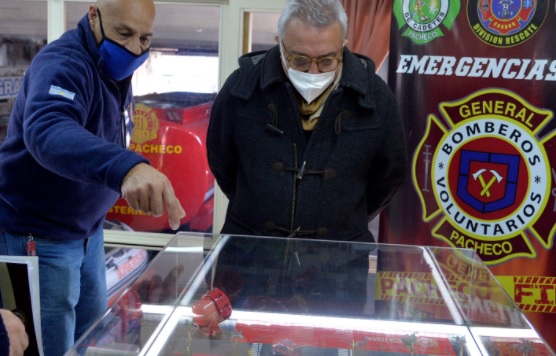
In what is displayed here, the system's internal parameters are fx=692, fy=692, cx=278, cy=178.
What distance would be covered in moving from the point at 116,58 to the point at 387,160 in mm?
889

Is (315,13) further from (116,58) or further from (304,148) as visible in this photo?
(116,58)

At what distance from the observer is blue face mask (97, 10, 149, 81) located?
207 centimetres

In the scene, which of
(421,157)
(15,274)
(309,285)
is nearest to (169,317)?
(309,285)

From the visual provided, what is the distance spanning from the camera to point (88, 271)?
7.77ft

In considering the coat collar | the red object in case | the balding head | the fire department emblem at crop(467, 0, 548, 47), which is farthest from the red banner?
the red object in case

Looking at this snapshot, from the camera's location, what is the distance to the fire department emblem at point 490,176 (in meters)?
3.05

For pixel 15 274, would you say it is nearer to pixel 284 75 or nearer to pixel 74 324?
pixel 74 324

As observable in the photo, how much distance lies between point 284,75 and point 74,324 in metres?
1.07

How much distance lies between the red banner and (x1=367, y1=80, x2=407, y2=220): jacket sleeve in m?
0.94

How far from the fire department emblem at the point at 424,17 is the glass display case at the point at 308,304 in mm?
1622

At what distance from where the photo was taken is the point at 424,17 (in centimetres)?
311

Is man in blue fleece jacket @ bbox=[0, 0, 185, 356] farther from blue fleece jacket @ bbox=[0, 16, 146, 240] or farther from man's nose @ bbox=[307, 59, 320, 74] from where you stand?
man's nose @ bbox=[307, 59, 320, 74]

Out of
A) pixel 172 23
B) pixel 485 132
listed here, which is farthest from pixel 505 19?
pixel 172 23

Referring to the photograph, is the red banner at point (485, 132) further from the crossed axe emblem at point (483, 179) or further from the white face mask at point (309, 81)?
the white face mask at point (309, 81)
